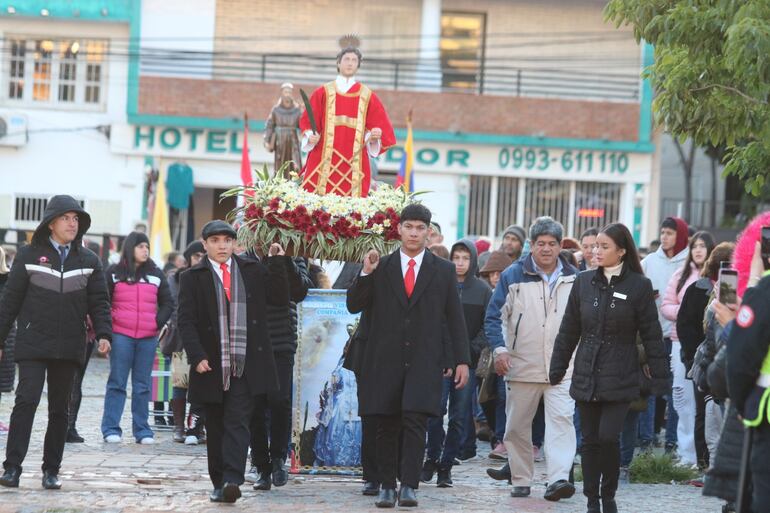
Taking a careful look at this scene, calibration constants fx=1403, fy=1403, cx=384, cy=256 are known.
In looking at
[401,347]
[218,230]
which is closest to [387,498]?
[401,347]

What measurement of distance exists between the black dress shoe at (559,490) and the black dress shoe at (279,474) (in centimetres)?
203

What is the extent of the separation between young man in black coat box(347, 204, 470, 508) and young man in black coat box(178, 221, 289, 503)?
743mm

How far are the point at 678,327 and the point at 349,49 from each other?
3.78 metres

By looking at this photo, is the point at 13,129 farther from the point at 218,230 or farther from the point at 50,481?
the point at 218,230

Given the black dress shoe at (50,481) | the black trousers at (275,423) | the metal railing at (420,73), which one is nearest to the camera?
the black dress shoe at (50,481)

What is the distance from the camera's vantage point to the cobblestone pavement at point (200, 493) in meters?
9.66

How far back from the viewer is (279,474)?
35.8ft

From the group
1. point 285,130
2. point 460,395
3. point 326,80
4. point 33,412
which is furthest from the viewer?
point 326,80

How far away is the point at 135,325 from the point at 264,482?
3.64m

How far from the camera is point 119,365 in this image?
45.6 feet

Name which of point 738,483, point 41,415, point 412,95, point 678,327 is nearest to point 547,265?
point 678,327

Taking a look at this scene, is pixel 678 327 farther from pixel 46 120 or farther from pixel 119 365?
pixel 46 120

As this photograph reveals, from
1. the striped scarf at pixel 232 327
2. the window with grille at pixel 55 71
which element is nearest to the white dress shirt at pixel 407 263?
the striped scarf at pixel 232 327

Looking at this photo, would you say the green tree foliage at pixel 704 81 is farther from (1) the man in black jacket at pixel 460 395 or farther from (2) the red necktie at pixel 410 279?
(2) the red necktie at pixel 410 279
